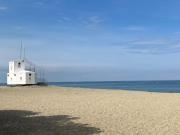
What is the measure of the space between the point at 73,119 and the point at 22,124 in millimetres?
2434

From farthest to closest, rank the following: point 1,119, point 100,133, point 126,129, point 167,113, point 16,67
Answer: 1. point 16,67
2. point 167,113
3. point 1,119
4. point 126,129
5. point 100,133

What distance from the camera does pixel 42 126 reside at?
1393cm

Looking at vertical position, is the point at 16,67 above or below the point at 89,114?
above

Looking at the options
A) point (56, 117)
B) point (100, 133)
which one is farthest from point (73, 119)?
point (100, 133)

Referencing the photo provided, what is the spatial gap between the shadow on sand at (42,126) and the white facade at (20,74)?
144 feet

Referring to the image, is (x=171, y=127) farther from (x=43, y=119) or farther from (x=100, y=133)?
(x=43, y=119)

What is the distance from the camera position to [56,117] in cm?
Result: 1677

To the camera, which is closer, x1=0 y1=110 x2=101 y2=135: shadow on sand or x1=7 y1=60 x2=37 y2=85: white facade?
x1=0 y1=110 x2=101 y2=135: shadow on sand

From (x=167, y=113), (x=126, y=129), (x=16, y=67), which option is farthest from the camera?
(x=16, y=67)

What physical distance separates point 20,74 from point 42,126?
47.9 meters

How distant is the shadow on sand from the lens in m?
12.5

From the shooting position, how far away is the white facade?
6045 cm

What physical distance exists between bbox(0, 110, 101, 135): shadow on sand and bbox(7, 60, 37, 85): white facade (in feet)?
144

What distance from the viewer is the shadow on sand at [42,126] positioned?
12516mm
